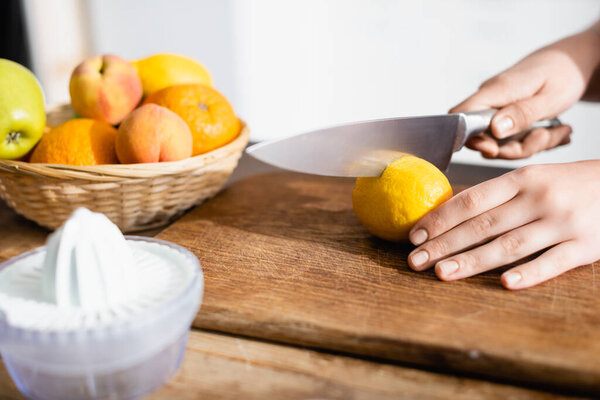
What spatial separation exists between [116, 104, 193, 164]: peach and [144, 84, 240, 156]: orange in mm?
64

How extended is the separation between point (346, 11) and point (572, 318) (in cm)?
252

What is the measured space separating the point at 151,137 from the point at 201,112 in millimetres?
→ 139

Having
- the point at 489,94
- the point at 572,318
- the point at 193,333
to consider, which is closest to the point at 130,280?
the point at 193,333

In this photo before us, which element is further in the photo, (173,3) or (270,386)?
(173,3)

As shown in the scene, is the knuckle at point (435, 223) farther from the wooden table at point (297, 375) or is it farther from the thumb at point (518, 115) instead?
the thumb at point (518, 115)

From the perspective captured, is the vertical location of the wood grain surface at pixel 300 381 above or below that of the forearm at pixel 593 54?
below

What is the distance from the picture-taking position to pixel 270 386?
19.2 inches

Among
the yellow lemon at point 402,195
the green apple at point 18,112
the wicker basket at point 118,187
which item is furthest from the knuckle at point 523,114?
the green apple at point 18,112

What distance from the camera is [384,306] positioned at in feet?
1.96

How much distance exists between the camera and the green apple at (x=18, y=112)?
747 mm

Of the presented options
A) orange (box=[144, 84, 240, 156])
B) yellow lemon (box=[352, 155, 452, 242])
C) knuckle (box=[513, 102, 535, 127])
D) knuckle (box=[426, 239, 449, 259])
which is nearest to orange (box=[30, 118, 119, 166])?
orange (box=[144, 84, 240, 156])

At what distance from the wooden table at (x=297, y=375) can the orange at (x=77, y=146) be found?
355mm

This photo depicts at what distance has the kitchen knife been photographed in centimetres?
75

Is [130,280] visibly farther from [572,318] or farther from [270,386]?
[572,318]
